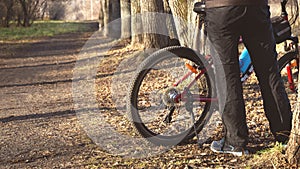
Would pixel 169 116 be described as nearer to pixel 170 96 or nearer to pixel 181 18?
pixel 170 96

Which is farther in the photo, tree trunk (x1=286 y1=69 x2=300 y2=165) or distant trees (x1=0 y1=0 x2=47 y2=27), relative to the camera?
distant trees (x1=0 y1=0 x2=47 y2=27)

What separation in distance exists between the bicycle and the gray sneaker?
1.20ft

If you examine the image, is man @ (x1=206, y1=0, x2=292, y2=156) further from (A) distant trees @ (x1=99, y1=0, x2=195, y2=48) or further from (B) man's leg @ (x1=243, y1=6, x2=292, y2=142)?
(A) distant trees @ (x1=99, y1=0, x2=195, y2=48)

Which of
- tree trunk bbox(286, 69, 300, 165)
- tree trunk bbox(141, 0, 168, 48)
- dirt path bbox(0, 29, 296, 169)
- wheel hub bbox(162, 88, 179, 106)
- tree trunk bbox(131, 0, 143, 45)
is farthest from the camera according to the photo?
tree trunk bbox(131, 0, 143, 45)

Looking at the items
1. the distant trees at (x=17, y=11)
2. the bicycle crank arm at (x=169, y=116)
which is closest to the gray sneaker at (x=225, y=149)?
the bicycle crank arm at (x=169, y=116)

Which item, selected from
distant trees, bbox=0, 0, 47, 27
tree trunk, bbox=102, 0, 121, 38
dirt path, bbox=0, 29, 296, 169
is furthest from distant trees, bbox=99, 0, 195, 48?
distant trees, bbox=0, 0, 47, 27

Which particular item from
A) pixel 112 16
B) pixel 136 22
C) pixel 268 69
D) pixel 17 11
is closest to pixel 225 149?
pixel 268 69

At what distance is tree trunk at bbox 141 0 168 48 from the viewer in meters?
13.3

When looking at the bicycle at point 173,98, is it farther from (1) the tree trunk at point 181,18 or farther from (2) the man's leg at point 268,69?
(1) the tree trunk at point 181,18

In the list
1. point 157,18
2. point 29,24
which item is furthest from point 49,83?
point 29,24

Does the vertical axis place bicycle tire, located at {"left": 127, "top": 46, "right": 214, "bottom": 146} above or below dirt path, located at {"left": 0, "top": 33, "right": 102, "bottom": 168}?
above

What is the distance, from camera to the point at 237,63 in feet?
15.9

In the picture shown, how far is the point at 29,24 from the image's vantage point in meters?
45.3

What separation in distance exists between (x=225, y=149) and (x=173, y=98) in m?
0.74
